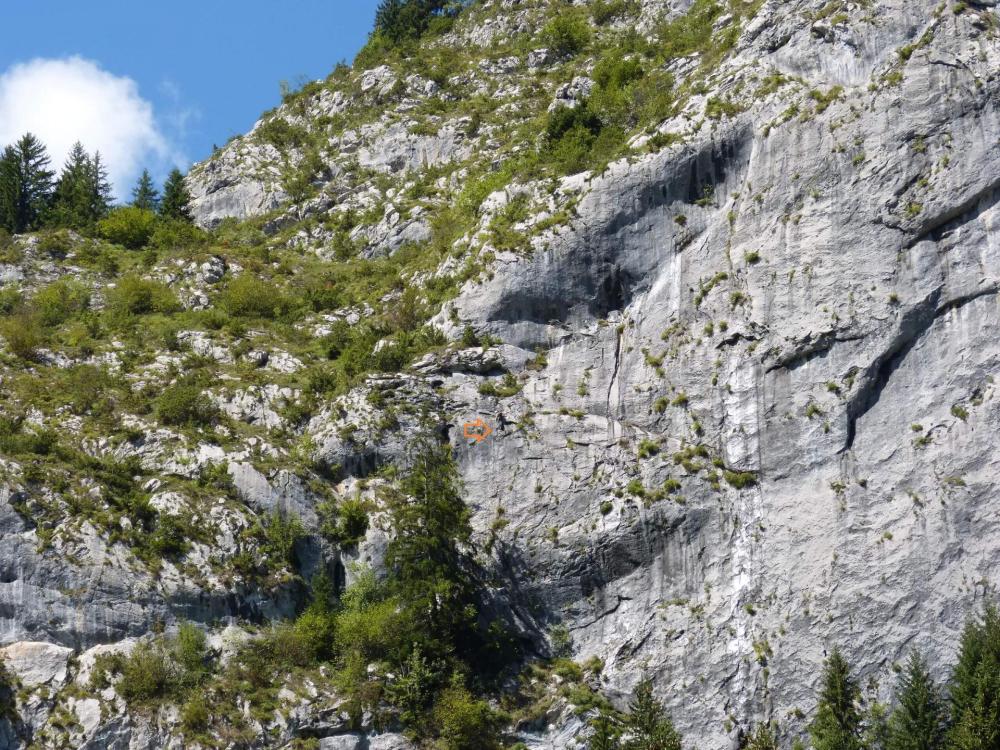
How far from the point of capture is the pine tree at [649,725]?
27141 mm

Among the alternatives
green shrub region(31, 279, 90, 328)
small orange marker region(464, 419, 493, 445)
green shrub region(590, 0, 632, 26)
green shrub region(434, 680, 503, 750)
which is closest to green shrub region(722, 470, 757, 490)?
small orange marker region(464, 419, 493, 445)

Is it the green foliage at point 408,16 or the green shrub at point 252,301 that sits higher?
the green foliage at point 408,16

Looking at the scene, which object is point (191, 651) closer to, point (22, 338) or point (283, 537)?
point (283, 537)

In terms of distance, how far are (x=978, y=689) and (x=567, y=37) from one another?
41.1 meters

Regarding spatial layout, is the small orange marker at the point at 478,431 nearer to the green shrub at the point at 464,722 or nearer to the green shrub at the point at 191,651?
the green shrub at the point at 464,722

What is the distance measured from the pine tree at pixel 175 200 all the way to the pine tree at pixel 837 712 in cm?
3813

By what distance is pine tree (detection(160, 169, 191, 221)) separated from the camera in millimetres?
52562

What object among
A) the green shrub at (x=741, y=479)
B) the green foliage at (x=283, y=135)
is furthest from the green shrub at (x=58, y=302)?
the green shrub at (x=741, y=479)

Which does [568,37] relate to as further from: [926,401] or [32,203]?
[926,401]

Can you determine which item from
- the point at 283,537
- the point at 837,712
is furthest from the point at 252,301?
the point at 837,712

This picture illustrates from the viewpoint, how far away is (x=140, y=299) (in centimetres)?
4347

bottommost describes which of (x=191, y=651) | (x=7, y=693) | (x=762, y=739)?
(x=762, y=739)

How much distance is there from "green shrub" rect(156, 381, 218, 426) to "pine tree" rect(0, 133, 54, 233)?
19.7 meters

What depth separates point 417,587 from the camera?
30.4 m
